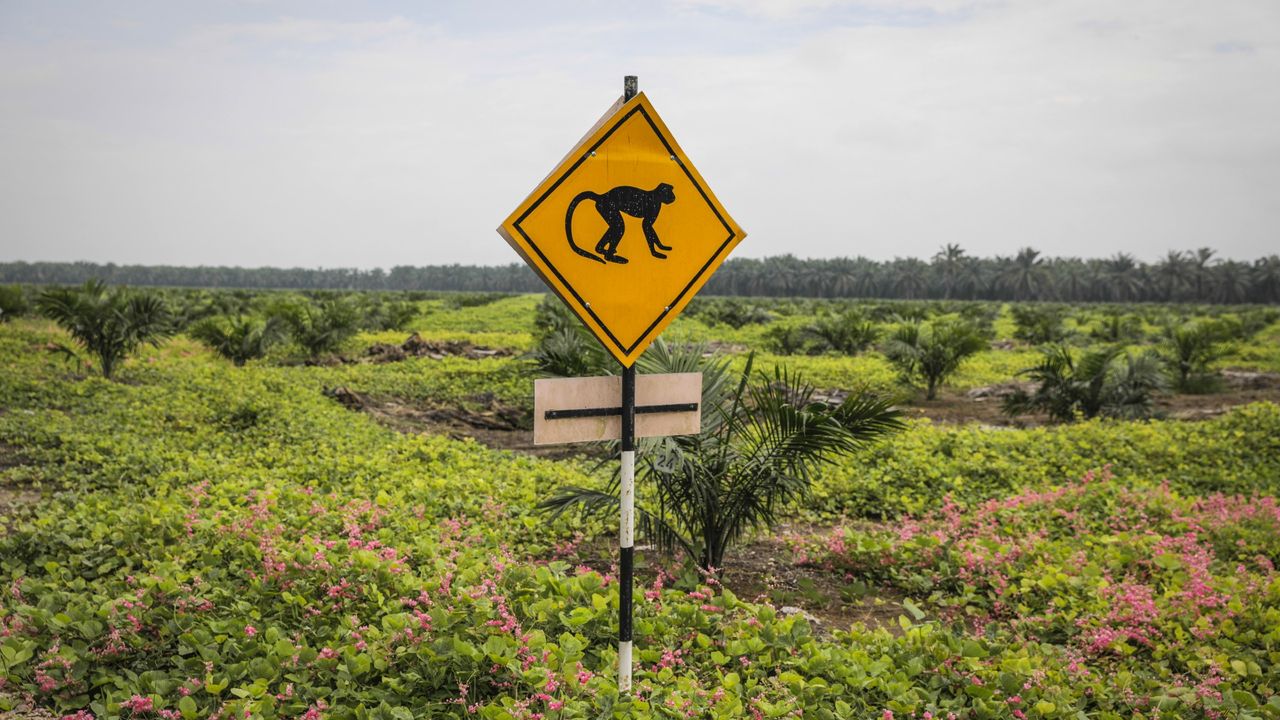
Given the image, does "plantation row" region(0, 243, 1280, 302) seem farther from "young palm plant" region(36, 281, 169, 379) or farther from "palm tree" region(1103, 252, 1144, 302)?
"young palm plant" region(36, 281, 169, 379)

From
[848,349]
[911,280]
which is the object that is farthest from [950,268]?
[848,349]

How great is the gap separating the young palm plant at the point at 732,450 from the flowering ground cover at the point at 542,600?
1.63 feet

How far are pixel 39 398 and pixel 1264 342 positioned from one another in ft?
107

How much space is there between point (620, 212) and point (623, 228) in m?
0.06

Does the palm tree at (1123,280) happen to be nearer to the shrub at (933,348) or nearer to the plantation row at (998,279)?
the plantation row at (998,279)

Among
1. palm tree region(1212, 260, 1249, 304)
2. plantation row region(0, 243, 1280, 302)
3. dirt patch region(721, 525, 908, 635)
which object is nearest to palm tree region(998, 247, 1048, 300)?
plantation row region(0, 243, 1280, 302)

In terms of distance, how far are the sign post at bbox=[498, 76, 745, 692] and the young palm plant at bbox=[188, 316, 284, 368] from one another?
15.8 metres

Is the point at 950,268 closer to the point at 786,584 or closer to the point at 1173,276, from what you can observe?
the point at 1173,276

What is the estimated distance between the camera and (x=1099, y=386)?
1155 centimetres

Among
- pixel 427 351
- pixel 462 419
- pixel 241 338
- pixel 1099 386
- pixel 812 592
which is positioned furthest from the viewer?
pixel 427 351

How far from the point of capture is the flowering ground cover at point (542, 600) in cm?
328

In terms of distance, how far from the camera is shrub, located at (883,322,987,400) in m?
14.5

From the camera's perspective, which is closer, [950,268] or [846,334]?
[846,334]

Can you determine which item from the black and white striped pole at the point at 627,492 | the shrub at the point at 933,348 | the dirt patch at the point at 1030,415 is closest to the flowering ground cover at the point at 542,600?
the black and white striped pole at the point at 627,492
